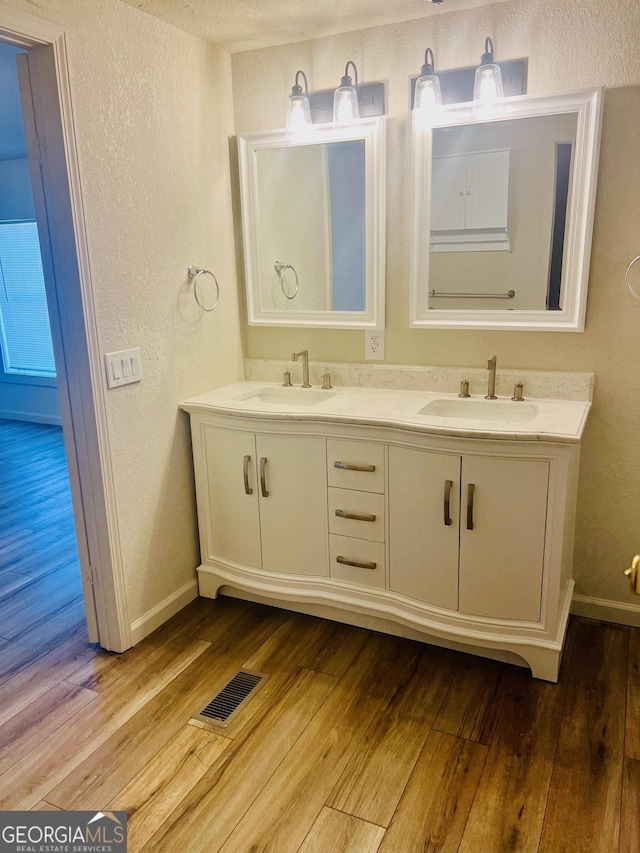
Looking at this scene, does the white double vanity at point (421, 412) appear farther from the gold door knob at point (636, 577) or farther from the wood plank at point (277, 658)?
the gold door knob at point (636, 577)

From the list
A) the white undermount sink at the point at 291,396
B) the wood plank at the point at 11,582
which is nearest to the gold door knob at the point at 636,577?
the white undermount sink at the point at 291,396

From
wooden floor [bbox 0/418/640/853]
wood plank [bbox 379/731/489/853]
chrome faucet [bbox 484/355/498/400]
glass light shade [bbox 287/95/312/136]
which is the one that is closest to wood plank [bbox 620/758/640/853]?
wooden floor [bbox 0/418/640/853]

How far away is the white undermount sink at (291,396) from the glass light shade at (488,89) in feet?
4.03

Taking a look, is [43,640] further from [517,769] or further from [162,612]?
[517,769]

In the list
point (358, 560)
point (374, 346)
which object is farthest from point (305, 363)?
point (358, 560)

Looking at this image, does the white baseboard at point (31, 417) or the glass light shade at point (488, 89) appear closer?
the glass light shade at point (488, 89)

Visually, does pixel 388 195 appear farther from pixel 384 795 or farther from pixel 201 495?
pixel 384 795

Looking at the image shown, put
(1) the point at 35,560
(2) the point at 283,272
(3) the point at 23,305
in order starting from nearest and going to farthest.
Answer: (2) the point at 283,272 < (1) the point at 35,560 < (3) the point at 23,305

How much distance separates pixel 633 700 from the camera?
2014 millimetres

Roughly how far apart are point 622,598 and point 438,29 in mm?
2281

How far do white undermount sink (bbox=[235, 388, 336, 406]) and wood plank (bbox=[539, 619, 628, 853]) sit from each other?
1.37 meters

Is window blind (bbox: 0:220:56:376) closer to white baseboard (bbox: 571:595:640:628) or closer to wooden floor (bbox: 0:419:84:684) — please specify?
wooden floor (bbox: 0:419:84:684)

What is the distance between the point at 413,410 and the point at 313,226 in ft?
3.16

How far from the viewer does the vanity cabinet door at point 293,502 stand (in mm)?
2373
